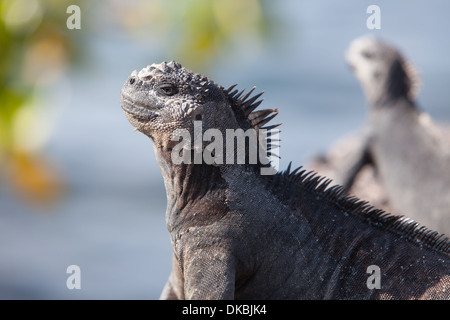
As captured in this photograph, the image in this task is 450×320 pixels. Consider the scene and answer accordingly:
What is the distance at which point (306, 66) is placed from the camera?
771 inches

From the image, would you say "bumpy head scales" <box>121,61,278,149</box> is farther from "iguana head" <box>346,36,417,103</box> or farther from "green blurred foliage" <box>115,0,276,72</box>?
"iguana head" <box>346,36,417,103</box>

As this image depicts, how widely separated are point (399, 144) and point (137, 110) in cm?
436

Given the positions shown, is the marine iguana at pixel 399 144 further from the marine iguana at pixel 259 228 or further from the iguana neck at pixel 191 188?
the iguana neck at pixel 191 188

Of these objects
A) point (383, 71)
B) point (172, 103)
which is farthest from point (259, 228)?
point (383, 71)

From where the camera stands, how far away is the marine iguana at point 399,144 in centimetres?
643

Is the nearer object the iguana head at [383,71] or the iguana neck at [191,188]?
the iguana neck at [191,188]

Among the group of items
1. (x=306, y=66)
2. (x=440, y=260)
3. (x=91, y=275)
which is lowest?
(x=440, y=260)

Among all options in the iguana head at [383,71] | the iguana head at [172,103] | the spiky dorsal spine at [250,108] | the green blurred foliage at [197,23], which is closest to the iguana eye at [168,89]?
the iguana head at [172,103]

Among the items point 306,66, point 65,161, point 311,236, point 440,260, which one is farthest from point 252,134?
point 306,66

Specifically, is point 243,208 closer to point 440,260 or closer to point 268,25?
point 440,260

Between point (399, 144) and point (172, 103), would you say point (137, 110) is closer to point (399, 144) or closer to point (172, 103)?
point (172, 103)

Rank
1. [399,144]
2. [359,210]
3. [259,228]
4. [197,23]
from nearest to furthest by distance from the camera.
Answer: [259,228] → [359,210] → [197,23] → [399,144]

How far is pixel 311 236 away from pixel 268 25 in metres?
2.32

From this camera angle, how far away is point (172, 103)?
3393 mm
